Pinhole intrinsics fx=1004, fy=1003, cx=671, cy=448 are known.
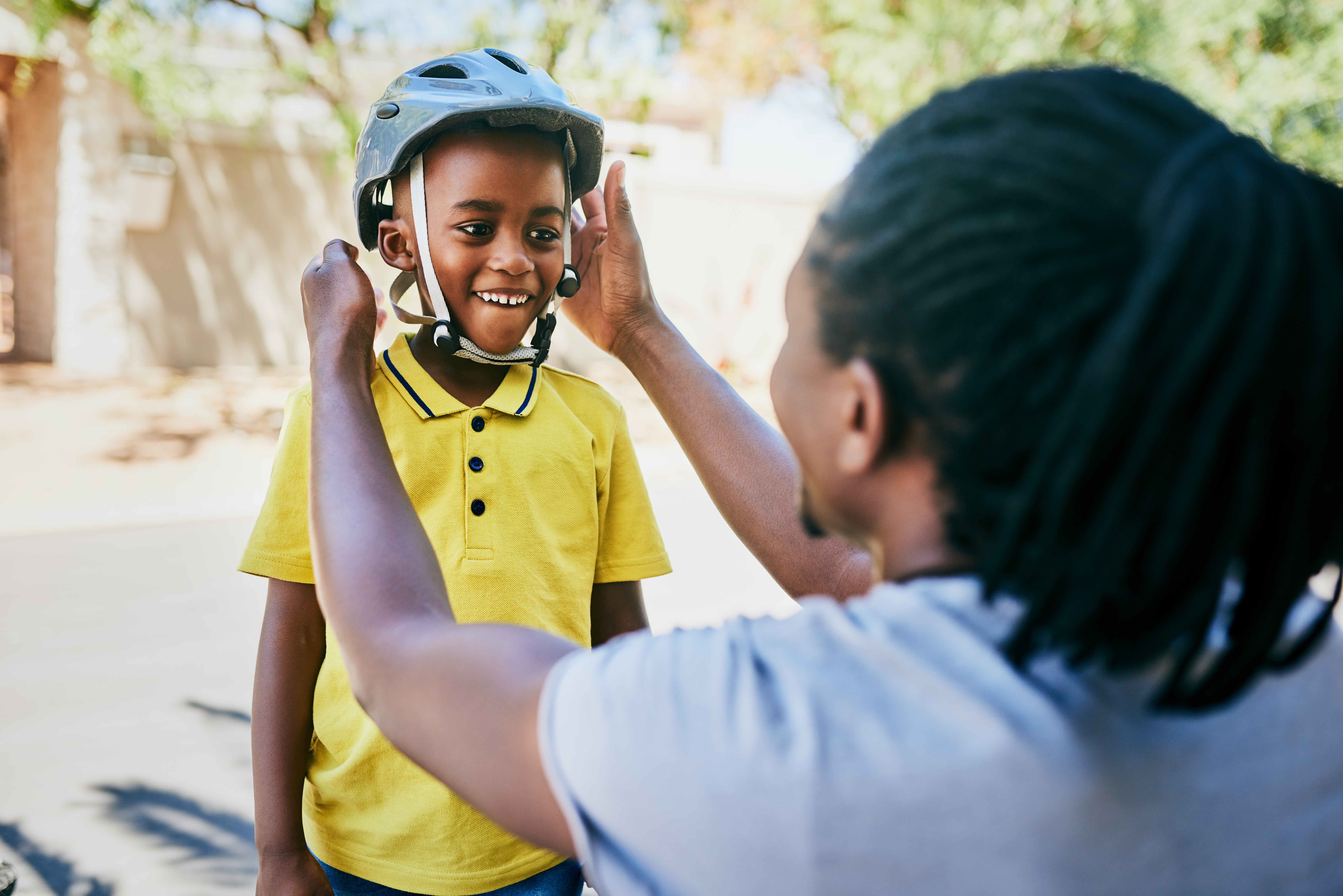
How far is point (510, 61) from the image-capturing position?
2.10m

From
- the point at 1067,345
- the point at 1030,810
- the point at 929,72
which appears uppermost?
the point at 929,72

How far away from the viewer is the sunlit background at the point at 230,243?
5.96 meters

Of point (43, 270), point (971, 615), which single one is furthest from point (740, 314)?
point (971, 615)

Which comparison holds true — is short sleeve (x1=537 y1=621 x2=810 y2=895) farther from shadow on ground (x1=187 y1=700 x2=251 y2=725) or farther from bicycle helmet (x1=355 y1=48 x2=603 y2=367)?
shadow on ground (x1=187 y1=700 x2=251 y2=725)

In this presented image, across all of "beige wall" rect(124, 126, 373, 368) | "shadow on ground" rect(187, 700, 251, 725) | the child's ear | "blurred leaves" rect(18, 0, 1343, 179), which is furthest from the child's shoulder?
"beige wall" rect(124, 126, 373, 368)

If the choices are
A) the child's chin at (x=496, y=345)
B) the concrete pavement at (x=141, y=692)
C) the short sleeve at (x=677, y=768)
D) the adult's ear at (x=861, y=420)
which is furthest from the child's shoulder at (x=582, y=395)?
the concrete pavement at (x=141, y=692)

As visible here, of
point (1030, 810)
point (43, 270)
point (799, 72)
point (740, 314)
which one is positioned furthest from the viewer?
point (799, 72)

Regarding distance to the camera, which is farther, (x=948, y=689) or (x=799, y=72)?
(x=799, y=72)

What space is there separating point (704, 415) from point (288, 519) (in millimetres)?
777

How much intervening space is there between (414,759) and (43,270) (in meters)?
14.2

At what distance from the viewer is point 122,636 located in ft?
18.3

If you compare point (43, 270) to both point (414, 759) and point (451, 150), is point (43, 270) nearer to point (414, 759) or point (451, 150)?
point (451, 150)

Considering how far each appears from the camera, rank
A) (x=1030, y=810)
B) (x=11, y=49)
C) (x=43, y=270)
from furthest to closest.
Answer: (x=43, y=270)
(x=11, y=49)
(x=1030, y=810)

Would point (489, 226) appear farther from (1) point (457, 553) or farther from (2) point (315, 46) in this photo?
(2) point (315, 46)
